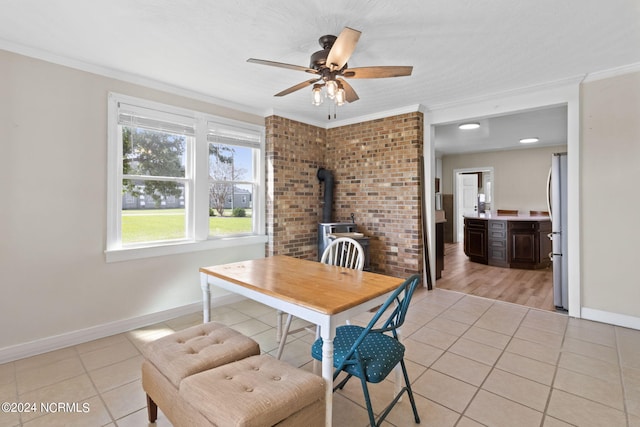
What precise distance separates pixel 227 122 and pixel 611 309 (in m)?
4.79

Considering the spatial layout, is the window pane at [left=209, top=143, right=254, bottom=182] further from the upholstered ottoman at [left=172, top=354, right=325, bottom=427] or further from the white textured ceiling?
the upholstered ottoman at [left=172, top=354, right=325, bottom=427]

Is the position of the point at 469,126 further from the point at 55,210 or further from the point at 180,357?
the point at 55,210

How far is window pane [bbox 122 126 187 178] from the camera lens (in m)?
3.19

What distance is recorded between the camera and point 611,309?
312 centimetres

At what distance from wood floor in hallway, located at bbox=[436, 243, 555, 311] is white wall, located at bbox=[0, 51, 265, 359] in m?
4.25

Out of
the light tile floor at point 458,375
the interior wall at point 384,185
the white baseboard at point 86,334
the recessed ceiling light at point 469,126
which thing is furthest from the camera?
the recessed ceiling light at point 469,126

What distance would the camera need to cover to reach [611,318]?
312 cm

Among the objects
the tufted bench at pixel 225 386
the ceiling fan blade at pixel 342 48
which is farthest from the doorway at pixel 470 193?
the tufted bench at pixel 225 386

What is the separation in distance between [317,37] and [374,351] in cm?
226

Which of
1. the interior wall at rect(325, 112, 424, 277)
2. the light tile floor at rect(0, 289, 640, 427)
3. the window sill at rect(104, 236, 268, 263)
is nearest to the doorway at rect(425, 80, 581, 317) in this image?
the light tile floor at rect(0, 289, 640, 427)

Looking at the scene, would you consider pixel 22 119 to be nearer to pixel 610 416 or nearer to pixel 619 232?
pixel 610 416

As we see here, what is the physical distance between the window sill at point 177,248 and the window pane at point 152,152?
0.82 m

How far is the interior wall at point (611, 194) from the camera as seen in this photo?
300 centimetres

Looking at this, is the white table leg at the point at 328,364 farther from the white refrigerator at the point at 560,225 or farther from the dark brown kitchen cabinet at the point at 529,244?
the dark brown kitchen cabinet at the point at 529,244
